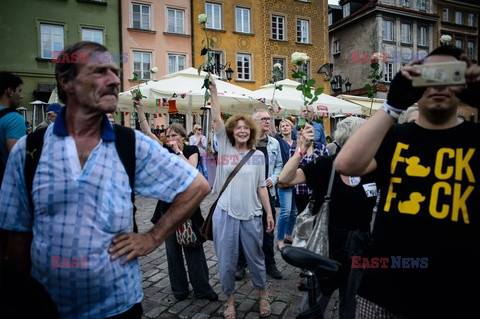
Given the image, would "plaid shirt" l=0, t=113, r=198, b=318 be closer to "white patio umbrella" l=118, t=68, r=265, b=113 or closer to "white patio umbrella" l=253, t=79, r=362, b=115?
"white patio umbrella" l=118, t=68, r=265, b=113

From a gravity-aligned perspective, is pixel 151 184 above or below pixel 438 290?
above

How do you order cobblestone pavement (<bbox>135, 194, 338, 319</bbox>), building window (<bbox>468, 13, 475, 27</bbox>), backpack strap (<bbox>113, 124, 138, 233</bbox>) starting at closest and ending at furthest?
backpack strap (<bbox>113, 124, 138, 233</bbox>), cobblestone pavement (<bbox>135, 194, 338, 319</bbox>), building window (<bbox>468, 13, 475, 27</bbox>)

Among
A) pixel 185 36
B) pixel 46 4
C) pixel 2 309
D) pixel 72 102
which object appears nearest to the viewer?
pixel 2 309

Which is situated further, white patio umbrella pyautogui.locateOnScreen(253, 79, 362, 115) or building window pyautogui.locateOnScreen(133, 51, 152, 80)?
building window pyautogui.locateOnScreen(133, 51, 152, 80)

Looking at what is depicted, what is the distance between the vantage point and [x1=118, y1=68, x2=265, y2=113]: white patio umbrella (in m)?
7.82

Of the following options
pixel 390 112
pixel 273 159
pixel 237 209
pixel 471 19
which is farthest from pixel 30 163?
pixel 471 19

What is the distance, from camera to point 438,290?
61.6 inches

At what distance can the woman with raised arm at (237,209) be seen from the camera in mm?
3404

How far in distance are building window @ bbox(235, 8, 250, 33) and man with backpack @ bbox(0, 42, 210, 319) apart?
886 inches

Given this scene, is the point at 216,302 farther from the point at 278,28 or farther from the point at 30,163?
the point at 278,28

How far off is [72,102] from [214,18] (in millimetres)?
22074

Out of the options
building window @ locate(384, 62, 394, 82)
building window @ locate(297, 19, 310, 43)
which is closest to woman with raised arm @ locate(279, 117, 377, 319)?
building window @ locate(297, 19, 310, 43)

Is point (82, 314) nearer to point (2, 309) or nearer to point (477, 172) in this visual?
point (2, 309)

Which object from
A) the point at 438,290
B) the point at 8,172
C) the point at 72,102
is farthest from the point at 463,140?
the point at 8,172
